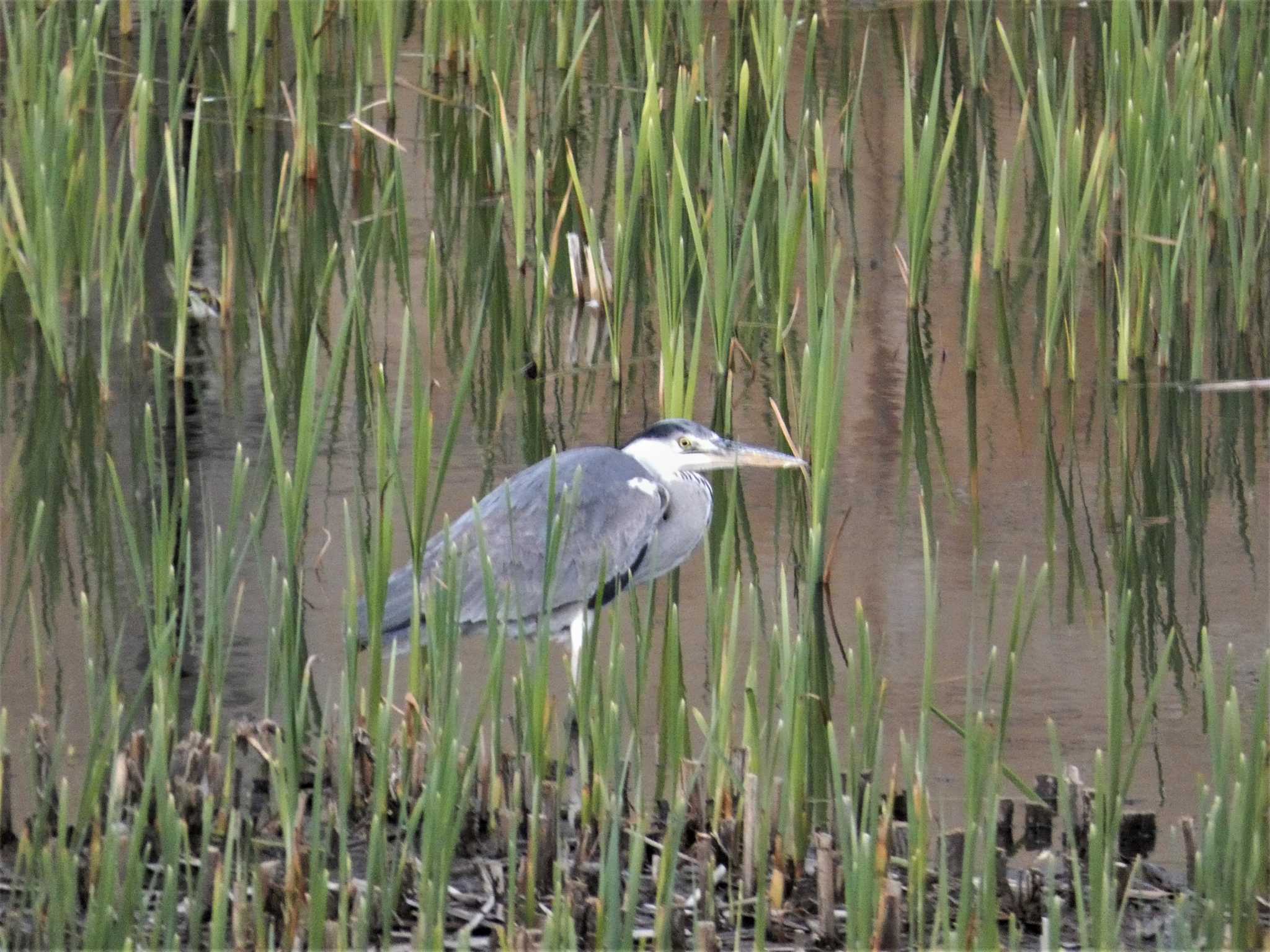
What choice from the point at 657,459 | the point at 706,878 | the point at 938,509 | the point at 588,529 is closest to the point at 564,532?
the point at 588,529

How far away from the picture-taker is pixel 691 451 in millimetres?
3793

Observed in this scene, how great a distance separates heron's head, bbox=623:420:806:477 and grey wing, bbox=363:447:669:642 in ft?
0.43

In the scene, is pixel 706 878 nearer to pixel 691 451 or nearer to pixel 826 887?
pixel 826 887

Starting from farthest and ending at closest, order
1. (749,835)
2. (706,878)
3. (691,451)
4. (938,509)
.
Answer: (938,509), (691,451), (749,835), (706,878)

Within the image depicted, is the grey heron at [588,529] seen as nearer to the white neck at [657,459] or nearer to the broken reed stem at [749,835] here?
the white neck at [657,459]

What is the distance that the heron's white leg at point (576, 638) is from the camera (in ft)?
10.6

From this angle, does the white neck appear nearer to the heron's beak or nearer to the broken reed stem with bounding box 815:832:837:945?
the heron's beak

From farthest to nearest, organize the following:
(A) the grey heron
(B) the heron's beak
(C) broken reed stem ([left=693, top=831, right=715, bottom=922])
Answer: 1. (B) the heron's beak
2. (A) the grey heron
3. (C) broken reed stem ([left=693, top=831, right=715, bottom=922])

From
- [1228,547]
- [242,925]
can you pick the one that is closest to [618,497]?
[1228,547]

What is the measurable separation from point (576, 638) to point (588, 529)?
211mm

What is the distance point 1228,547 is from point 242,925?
2.22 m

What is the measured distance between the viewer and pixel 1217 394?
4559 mm

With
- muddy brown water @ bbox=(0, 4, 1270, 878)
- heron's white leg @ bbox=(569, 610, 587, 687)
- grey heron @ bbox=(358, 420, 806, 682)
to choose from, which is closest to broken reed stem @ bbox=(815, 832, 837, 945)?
muddy brown water @ bbox=(0, 4, 1270, 878)

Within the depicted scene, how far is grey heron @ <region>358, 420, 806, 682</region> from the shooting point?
339 centimetres
